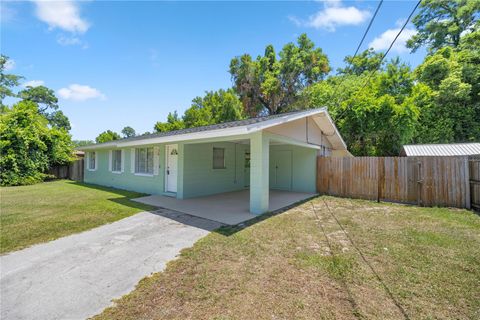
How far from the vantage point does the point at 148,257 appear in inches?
153

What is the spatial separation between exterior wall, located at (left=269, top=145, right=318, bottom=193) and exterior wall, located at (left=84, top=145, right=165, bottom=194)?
6.18 m

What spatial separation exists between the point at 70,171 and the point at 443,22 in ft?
114

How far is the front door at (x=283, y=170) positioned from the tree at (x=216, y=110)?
42.3 feet

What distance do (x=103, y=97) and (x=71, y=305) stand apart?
1642 cm

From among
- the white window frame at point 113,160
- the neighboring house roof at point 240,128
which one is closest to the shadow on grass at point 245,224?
the neighboring house roof at point 240,128

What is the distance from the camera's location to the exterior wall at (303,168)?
11056mm

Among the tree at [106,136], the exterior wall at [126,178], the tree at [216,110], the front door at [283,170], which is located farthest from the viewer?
the tree at [106,136]

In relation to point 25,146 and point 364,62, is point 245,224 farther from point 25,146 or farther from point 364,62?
point 364,62

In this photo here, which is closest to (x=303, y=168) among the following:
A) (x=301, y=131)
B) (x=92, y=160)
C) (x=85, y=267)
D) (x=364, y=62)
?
(x=301, y=131)

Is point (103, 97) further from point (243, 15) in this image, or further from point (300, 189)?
point (300, 189)

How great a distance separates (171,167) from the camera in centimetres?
974

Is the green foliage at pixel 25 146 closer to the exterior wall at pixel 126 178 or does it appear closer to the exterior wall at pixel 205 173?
the exterior wall at pixel 126 178

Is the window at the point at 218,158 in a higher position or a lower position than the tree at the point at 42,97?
lower

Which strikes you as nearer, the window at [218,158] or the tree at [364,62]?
the window at [218,158]
